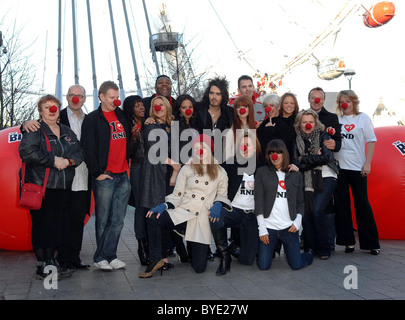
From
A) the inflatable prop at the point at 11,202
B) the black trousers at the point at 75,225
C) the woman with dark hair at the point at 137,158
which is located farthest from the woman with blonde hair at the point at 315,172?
the inflatable prop at the point at 11,202

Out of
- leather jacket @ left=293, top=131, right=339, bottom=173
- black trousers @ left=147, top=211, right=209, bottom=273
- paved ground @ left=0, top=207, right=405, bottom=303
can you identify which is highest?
leather jacket @ left=293, top=131, right=339, bottom=173

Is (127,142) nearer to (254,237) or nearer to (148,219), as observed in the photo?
(148,219)

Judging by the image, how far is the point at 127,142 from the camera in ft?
16.3

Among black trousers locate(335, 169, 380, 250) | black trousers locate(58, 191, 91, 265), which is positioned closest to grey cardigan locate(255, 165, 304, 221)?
black trousers locate(335, 169, 380, 250)

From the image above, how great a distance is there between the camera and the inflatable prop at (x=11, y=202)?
5.52 meters

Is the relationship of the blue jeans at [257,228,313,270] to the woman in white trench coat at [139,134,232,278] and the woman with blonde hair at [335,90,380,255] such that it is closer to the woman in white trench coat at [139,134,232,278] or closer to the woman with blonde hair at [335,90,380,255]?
the woman in white trench coat at [139,134,232,278]

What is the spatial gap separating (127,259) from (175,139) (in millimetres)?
1563

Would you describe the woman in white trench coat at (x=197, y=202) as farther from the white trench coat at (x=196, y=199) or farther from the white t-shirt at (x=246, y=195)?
the white t-shirt at (x=246, y=195)

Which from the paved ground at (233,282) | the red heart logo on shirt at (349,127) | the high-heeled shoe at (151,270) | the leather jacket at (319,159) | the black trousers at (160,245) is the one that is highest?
the red heart logo on shirt at (349,127)

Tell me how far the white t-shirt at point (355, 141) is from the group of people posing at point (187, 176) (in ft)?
0.15

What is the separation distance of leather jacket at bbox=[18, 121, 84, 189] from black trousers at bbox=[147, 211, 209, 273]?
0.92m

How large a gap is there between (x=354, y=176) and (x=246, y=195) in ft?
4.59

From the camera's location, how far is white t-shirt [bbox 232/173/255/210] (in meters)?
5.15
